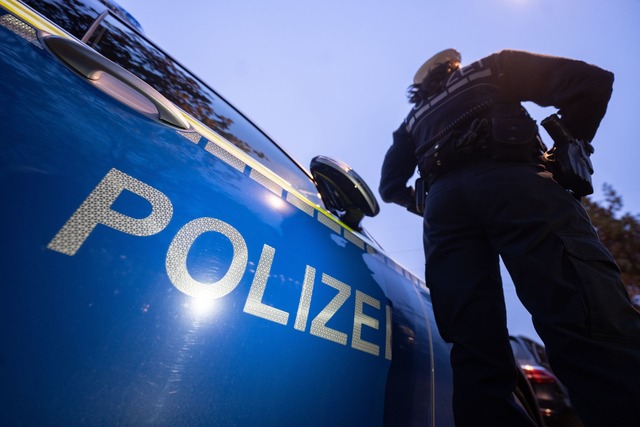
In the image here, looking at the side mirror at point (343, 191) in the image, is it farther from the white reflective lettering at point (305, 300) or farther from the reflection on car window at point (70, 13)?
the reflection on car window at point (70, 13)

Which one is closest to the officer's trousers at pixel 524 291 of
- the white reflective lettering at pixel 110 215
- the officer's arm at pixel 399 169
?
the officer's arm at pixel 399 169

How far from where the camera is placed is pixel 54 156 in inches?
18.3

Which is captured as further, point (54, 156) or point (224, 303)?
point (224, 303)

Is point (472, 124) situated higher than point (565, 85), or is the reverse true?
point (565, 85)

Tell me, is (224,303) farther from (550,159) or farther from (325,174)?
(550,159)

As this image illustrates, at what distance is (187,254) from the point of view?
0.56 m

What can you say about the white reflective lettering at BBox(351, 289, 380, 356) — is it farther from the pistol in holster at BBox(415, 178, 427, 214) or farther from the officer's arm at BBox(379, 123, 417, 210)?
the officer's arm at BBox(379, 123, 417, 210)

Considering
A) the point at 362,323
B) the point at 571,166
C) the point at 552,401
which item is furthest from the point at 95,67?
the point at 552,401

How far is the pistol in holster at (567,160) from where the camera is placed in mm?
916

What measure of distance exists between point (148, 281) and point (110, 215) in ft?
0.42

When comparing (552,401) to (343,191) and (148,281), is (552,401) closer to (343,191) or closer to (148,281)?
(343,191)

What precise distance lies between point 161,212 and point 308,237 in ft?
1.32

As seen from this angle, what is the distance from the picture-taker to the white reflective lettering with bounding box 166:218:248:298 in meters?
0.54

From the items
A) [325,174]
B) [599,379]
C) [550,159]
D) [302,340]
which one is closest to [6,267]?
[302,340]
